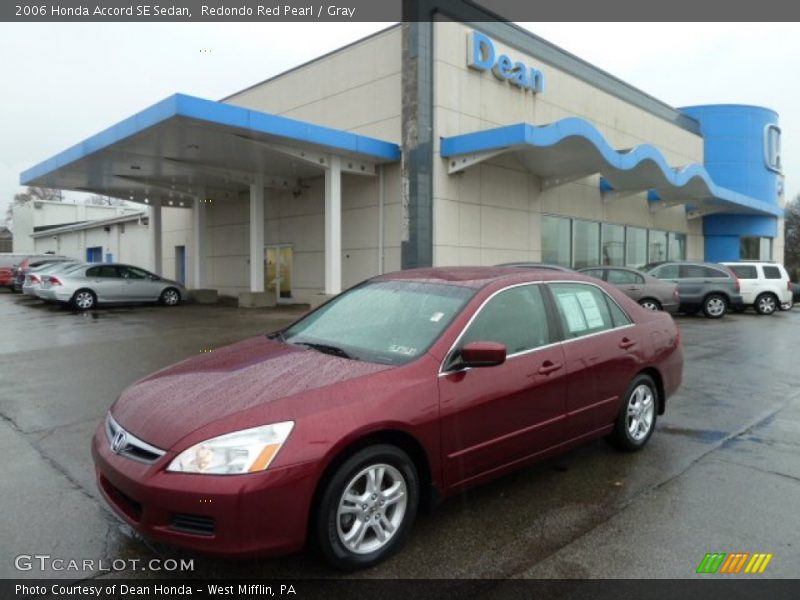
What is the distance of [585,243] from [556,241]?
229 cm

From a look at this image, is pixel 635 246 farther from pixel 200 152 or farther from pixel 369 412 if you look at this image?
pixel 369 412

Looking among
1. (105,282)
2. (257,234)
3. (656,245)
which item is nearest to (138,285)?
(105,282)

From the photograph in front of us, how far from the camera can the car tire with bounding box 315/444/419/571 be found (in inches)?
107

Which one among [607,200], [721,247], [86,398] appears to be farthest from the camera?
[721,247]

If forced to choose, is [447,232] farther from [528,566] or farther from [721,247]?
[721,247]

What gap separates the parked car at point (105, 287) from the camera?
16.4m

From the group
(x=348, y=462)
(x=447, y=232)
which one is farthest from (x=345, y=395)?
(x=447, y=232)

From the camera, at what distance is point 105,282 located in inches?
675

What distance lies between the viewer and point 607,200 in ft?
74.9

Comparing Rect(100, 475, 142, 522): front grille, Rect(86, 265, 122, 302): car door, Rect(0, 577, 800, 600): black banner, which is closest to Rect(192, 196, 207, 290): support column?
Rect(86, 265, 122, 302): car door

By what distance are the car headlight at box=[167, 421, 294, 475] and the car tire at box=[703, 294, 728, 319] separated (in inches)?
661

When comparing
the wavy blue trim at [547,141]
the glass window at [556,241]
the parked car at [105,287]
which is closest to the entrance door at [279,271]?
the parked car at [105,287]

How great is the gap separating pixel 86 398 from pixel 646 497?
5607mm

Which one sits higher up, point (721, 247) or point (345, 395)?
point (721, 247)
